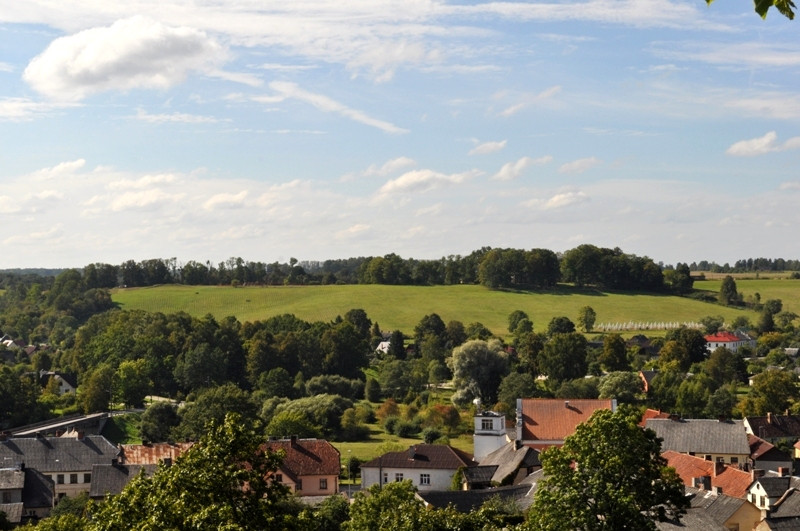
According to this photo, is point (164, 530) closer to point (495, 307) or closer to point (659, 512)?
point (659, 512)

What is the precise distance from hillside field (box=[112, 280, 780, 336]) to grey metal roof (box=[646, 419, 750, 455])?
68.3 meters

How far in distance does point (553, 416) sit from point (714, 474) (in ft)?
51.1

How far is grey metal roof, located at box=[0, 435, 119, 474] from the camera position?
66938mm

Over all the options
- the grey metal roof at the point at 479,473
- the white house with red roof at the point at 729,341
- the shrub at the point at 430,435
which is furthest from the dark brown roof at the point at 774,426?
the white house with red roof at the point at 729,341

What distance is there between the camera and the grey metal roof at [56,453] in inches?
2635

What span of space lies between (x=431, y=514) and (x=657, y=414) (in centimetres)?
5007

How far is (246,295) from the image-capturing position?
162125mm

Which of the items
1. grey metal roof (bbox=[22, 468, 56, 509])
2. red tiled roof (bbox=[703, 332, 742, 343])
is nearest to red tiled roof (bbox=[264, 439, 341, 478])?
grey metal roof (bbox=[22, 468, 56, 509])

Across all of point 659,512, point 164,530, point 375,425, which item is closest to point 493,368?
point 375,425

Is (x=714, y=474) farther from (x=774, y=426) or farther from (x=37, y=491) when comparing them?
(x=37, y=491)

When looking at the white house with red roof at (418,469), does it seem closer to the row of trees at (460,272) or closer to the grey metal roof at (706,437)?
the grey metal roof at (706,437)

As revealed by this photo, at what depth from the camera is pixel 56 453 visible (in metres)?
68.0

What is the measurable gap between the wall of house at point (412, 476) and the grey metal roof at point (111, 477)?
41.0 ft

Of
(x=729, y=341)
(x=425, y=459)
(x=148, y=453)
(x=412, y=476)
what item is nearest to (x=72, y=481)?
(x=148, y=453)
